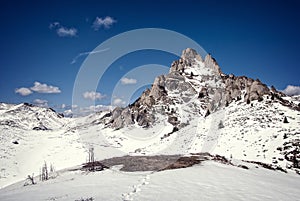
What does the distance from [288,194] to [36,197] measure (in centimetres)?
1292

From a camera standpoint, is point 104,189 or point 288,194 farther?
point 288,194

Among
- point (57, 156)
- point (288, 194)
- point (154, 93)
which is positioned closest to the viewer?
point (288, 194)

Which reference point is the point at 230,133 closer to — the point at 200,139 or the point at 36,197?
the point at 200,139

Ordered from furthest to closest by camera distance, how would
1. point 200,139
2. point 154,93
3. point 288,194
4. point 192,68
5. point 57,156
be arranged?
1. point 192,68
2. point 154,93
3. point 200,139
4. point 57,156
5. point 288,194

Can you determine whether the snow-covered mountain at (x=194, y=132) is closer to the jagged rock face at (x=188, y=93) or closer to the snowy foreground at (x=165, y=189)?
the jagged rock face at (x=188, y=93)

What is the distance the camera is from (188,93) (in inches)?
4259

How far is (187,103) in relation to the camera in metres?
101

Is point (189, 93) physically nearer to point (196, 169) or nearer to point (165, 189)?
point (196, 169)

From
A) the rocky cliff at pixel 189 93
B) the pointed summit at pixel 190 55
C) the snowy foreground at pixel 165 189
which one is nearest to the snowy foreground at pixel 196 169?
the snowy foreground at pixel 165 189

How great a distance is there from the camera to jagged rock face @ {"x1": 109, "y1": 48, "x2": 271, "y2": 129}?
75.7m

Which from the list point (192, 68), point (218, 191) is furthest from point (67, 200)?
point (192, 68)

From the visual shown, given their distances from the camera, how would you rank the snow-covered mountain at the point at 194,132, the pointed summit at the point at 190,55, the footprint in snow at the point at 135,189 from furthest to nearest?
1. the pointed summit at the point at 190,55
2. the snow-covered mountain at the point at 194,132
3. the footprint in snow at the point at 135,189

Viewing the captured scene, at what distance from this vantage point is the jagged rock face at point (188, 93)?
75.7m

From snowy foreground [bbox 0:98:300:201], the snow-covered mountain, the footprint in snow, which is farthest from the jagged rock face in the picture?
the footprint in snow
